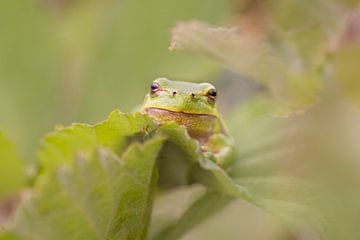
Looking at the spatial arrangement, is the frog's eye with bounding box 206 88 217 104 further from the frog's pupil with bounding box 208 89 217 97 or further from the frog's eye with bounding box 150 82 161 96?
the frog's eye with bounding box 150 82 161 96

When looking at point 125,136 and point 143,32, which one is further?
point 143,32

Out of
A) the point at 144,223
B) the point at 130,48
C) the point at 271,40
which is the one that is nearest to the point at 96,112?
the point at 130,48

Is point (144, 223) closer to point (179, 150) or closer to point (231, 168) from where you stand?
point (179, 150)

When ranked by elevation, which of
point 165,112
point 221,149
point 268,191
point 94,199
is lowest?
point 94,199

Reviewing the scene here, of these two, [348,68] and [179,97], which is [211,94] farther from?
[348,68]

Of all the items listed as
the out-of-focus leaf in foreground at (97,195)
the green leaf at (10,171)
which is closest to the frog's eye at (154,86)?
the green leaf at (10,171)

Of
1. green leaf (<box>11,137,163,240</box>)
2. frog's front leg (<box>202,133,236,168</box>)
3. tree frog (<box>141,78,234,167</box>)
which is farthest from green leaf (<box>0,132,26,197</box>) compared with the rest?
green leaf (<box>11,137,163,240</box>)

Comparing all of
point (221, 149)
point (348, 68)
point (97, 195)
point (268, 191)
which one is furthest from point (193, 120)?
point (97, 195)
